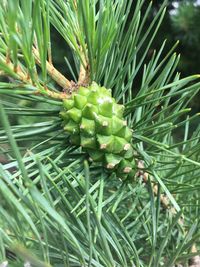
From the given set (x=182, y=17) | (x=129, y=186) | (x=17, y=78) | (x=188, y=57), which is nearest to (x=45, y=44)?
(x=17, y=78)

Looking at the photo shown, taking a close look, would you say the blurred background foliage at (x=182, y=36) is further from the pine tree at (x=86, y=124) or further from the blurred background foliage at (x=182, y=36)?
the pine tree at (x=86, y=124)

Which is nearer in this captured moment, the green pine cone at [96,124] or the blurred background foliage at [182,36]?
the green pine cone at [96,124]

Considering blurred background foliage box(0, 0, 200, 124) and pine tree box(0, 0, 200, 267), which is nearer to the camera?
pine tree box(0, 0, 200, 267)

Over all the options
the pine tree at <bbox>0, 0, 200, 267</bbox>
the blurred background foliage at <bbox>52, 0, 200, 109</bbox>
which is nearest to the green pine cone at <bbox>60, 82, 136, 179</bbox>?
the pine tree at <bbox>0, 0, 200, 267</bbox>

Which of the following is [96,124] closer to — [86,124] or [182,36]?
[86,124]

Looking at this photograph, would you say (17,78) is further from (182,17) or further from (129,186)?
(182,17)

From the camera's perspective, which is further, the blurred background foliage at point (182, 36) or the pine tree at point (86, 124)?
the blurred background foliage at point (182, 36)

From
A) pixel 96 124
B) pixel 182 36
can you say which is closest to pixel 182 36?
pixel 182 36

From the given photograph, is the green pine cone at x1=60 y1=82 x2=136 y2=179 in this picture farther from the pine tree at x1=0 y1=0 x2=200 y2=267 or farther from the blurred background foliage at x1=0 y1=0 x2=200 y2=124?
the blurred background foliage at x1=0 y1=0 x2=200 y2=124

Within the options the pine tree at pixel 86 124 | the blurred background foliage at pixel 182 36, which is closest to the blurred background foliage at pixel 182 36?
the blurred background foliage at pixel 182 36
